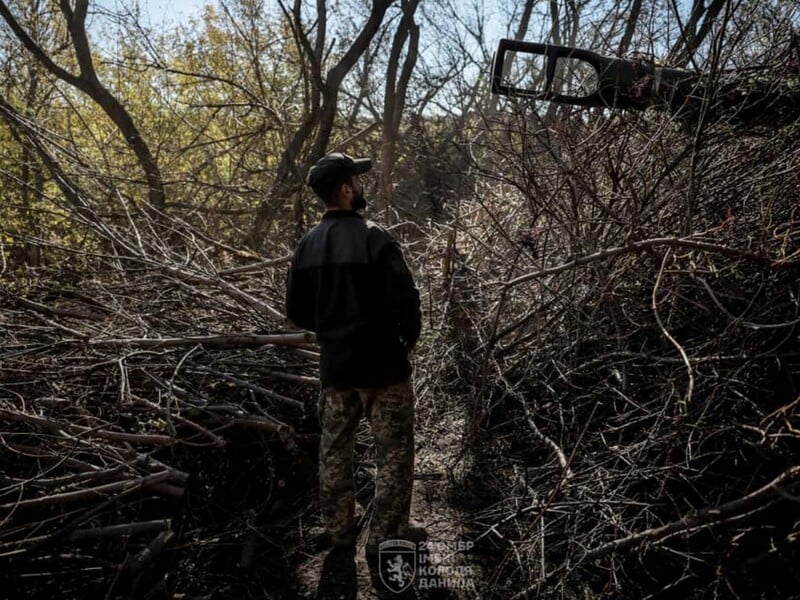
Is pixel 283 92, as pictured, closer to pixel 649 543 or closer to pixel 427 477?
pixel 427 477

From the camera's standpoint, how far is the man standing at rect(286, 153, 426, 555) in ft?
9.02

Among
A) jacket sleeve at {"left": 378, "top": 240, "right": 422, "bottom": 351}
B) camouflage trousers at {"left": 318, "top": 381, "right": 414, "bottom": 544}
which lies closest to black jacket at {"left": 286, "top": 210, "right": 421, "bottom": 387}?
jacket sleeve at {"left": 378, "top": 240, "right": 422, "bottom": 351}

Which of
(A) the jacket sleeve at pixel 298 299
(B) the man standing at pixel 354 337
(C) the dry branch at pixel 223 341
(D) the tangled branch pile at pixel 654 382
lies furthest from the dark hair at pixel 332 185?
(C) the dry branch at pixel 223 341

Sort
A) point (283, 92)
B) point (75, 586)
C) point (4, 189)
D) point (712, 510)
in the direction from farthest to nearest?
point (283, 92) → point (4, 189) → point (75, 586) → point (712, 510)

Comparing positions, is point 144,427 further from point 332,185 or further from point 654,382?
point 654,382

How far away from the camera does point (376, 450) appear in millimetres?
2920

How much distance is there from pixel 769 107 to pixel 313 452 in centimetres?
319

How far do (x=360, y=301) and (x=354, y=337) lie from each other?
0.16m

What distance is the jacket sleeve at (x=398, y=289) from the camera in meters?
2.73

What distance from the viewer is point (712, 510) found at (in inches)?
88.4

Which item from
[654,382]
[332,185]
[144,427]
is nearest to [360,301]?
[332,185]

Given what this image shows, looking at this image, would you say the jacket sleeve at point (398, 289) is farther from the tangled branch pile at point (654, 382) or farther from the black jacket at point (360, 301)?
the tangled branch pile at point (654, 382)

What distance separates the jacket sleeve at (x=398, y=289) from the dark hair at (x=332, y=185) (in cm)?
36

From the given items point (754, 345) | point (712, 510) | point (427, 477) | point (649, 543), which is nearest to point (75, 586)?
point (427, 477)
